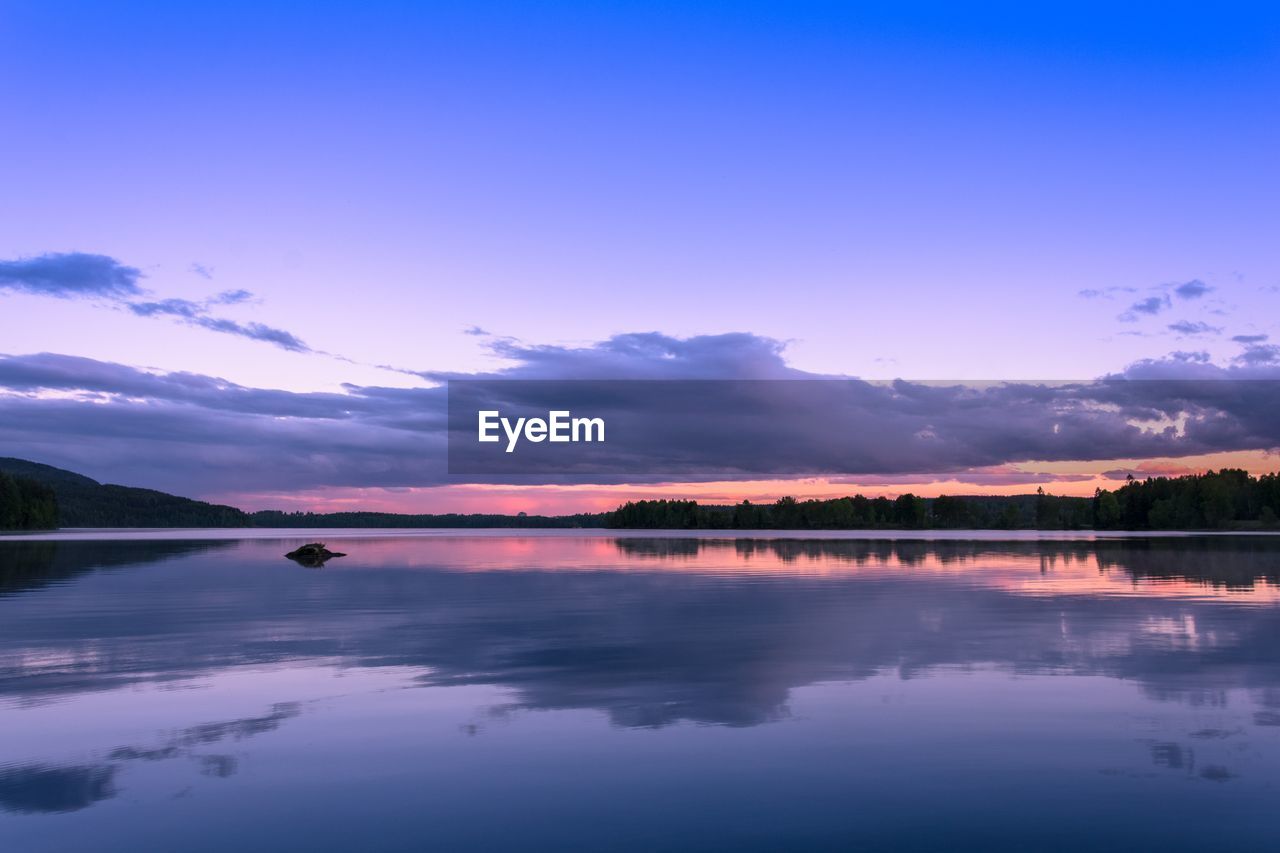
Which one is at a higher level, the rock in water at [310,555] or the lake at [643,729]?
the lake at [643,729]

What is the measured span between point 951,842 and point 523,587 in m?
40.7

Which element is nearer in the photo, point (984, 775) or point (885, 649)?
point (984, 775)

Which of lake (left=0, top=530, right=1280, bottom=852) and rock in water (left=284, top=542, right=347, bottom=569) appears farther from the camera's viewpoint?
rock in water (left=284, top=542, right=347, bottom=569)

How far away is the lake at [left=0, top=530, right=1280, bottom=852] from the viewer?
39.2 feet

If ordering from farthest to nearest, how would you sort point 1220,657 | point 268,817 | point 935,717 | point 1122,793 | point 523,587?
point 523,587 < point 1220,657 < point 935,717 < point 1122,793 < point 268,817

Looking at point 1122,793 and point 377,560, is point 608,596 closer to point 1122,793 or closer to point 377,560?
point 1122,793

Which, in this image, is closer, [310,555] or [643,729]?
[643,729]

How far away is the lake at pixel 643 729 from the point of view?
11.9 m

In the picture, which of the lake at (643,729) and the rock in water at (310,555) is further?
the rock in water at (310,555)

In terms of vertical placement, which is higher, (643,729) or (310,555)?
(643,729)

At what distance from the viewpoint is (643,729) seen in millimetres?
16984

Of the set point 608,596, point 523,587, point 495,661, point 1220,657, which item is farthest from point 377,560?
point 1220,657

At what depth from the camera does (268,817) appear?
12.3 m

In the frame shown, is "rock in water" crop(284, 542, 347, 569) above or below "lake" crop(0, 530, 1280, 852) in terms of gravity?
below
